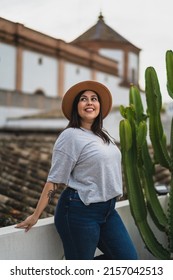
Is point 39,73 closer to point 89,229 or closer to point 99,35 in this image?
point 99,35

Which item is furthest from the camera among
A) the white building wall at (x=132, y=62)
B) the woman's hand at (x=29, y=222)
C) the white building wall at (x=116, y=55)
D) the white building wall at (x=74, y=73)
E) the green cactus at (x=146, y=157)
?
the white building wall at (x=132, y=62)

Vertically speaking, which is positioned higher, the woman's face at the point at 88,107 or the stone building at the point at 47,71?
the stone building at the point at 47,71

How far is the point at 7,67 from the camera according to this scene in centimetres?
1717

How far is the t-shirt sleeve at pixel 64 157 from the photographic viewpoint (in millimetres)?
1996

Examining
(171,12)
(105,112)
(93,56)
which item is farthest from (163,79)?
(93,56)

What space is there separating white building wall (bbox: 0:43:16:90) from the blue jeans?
1378cm

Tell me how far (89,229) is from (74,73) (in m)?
17.5

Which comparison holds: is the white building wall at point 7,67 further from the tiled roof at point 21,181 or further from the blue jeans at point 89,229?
the blue jeans at point 89,229

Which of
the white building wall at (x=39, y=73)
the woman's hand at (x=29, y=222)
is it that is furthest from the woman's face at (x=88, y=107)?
the white building wall at (x=39, y=73)

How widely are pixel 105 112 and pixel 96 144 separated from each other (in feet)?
0.74

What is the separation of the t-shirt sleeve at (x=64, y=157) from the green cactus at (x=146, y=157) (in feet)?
1.50

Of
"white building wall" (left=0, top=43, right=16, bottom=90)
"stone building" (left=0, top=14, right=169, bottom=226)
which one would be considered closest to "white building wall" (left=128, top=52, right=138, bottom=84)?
"stone building" (left=0, top=14, right=169, bottom=226)

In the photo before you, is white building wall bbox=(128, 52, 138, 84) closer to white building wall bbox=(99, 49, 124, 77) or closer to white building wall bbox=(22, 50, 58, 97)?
white building wall bbox=(99, 49, 124, 77)

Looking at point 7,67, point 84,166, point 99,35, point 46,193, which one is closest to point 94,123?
point 84,166
